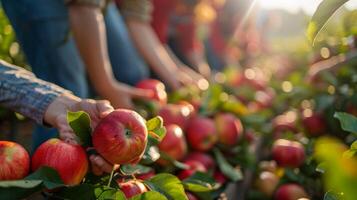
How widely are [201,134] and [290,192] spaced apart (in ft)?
1.44

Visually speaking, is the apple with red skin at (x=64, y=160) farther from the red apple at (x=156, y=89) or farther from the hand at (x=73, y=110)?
the red apple at (x=156, y=89)

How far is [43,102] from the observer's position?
4.26 ft

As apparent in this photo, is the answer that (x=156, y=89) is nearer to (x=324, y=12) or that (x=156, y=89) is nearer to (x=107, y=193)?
(x=107, y=193)

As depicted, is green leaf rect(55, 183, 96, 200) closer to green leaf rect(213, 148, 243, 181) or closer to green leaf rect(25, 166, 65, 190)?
green leaf rect(25, 166, 65, 190)

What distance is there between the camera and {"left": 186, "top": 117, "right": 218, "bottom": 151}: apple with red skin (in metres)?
2.20

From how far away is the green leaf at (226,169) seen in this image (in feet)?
6.84

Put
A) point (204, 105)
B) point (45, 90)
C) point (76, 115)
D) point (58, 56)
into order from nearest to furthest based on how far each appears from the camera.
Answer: point (76, 115), point (45, 90), point (58, 56), point (204, 105)

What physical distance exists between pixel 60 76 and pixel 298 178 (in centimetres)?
109

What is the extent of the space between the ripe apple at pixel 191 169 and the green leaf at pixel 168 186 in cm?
38

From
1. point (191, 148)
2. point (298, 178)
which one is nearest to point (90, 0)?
point (191, 148)

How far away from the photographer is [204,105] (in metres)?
2.49

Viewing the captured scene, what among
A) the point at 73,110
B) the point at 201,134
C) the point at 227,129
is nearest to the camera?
the point at 73,110

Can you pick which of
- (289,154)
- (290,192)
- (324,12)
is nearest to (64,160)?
(324,12)

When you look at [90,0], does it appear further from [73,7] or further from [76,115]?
[76,115]
